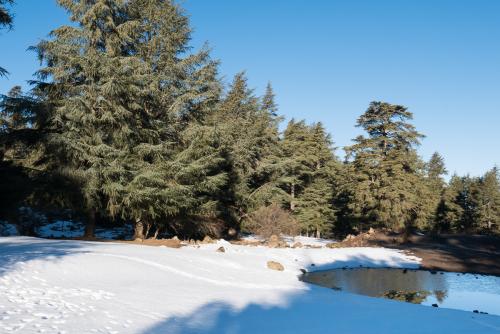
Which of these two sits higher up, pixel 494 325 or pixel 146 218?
pixel 146 218

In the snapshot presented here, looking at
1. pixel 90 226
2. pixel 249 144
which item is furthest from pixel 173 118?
pixel 249 144

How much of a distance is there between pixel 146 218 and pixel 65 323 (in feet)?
43.0

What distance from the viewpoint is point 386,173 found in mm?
34312

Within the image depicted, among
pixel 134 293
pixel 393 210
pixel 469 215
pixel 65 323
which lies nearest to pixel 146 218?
pixel 134 293

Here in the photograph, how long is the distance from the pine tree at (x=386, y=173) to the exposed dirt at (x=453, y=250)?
8.63 feet

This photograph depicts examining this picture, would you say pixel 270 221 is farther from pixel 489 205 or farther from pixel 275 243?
pixel 489 205

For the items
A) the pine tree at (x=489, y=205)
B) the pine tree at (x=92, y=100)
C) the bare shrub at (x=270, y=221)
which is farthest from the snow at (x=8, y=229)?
the pine tree at (x=489, y=205)

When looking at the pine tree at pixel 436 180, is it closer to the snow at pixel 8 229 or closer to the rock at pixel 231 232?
the rock at pixel 231 232

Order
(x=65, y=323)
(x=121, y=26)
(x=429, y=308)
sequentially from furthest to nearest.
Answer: (x=121, y=26) → (x=429, y=308) → (x=65, y=323)

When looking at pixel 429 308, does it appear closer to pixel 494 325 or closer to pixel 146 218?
pixel 494 325

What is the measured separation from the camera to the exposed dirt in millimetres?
19969

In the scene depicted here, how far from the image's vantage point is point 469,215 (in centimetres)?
5203

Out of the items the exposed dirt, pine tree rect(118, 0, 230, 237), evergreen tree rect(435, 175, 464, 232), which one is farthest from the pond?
evergreen tree rect(435, 175, 464, 232)

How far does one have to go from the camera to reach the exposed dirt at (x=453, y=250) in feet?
65.5
